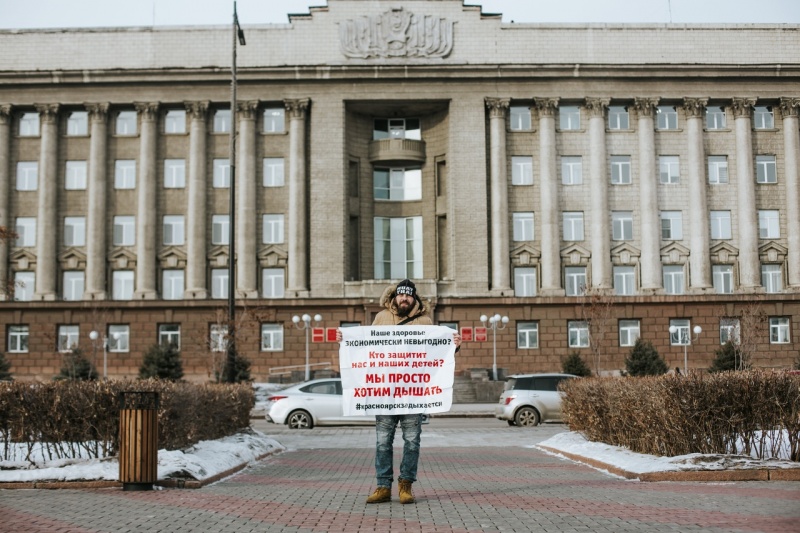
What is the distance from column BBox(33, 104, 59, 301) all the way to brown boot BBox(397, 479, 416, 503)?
163 feet

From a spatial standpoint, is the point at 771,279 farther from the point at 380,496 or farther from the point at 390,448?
the point at 380,496

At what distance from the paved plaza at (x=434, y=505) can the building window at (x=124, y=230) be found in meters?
43.8

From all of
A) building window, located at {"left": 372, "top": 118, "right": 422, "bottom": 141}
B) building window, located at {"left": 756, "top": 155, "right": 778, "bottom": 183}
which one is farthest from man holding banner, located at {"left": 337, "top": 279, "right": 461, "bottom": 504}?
building window, located at {"left": 756, "top": 155, "right": 778, "bottom": 183}

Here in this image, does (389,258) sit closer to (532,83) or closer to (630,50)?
(532,83)

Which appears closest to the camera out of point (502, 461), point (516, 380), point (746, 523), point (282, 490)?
point (746, 523)

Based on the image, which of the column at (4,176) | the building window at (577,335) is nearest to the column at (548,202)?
the building window at (577,335)

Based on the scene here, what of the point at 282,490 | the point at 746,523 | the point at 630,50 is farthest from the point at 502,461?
the point at 630,50

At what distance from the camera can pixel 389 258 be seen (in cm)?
6088

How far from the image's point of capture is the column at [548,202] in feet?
190

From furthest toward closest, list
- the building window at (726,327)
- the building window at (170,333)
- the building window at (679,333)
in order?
the building window at (679,333) < the building window at (170,333) < the building window at (726,327)

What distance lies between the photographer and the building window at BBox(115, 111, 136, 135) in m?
59.7

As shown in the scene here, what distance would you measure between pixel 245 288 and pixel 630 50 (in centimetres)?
2442

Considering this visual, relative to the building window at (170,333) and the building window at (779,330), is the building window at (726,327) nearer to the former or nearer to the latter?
the building window at (779,330)

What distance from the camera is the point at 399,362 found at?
41.4ft
